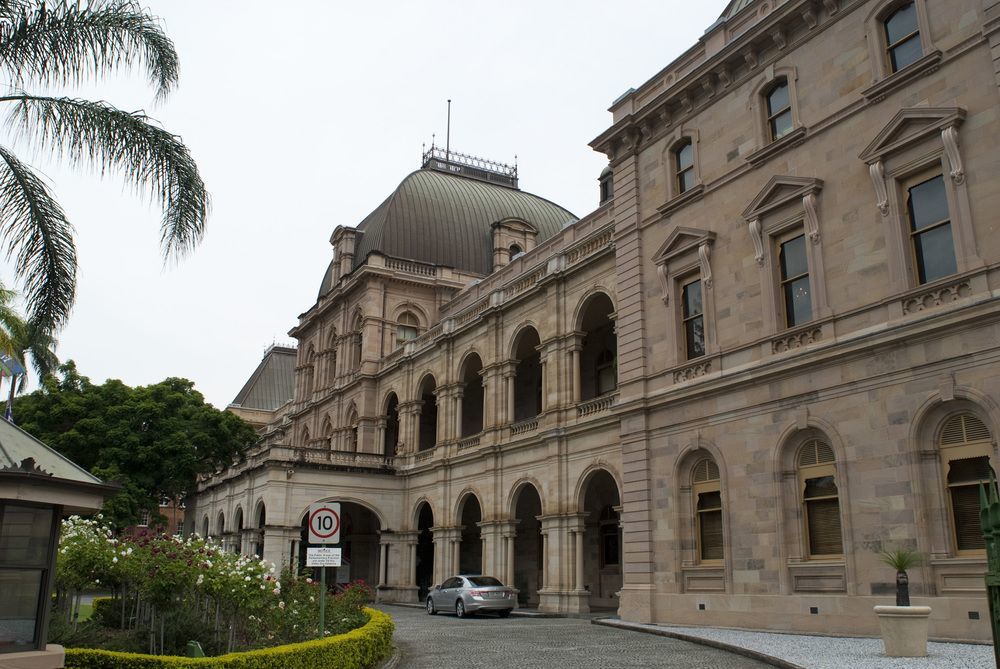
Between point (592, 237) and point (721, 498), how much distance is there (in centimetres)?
1181

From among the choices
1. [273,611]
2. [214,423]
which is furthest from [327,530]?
[214,423]

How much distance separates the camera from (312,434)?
169 feet

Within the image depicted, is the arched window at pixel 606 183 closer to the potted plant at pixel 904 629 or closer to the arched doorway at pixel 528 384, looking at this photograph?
the arched doorway at pixel 528 384

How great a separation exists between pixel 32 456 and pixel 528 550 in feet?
94.4

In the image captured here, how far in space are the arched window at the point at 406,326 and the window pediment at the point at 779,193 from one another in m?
28.0

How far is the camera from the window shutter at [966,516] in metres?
15.1

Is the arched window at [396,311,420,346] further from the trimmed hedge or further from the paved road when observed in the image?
the trimmed hedge

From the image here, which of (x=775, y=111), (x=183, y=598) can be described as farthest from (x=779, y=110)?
(x=183, y=598)

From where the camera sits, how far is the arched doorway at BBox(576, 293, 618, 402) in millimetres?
32781

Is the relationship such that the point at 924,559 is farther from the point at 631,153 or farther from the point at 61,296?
the point at 61,296

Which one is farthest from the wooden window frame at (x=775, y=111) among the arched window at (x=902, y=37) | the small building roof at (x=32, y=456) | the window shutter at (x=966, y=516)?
the small building roof at (x=32, y=456)

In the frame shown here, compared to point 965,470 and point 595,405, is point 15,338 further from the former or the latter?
point 965,470

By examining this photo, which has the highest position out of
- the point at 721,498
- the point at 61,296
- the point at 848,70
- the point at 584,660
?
the point at 848,70

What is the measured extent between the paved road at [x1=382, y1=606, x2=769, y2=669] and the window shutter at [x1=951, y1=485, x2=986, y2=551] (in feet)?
14.7
